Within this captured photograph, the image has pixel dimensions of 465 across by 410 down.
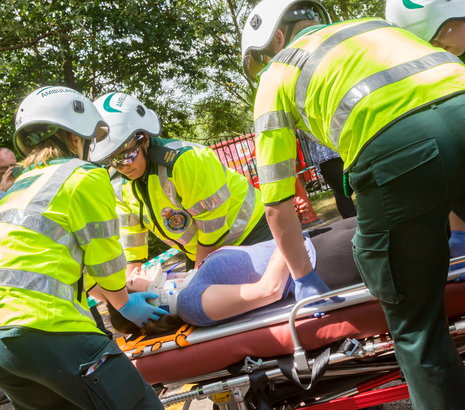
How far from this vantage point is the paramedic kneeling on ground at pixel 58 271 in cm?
170

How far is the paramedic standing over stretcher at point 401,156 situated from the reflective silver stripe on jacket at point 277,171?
0.62 ft

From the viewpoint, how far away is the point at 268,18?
195 centimetres

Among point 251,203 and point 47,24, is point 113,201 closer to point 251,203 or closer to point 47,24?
point 251,203

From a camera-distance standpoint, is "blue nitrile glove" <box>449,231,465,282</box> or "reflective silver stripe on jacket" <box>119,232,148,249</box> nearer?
"blue nitrile glove" <box>449,231,465,282</box>

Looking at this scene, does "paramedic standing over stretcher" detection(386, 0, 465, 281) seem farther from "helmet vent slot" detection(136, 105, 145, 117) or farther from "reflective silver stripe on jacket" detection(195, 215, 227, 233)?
"helmet vent slot" detection(136, 105, 145, 117)

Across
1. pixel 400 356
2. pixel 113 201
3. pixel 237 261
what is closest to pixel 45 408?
pixel 113 201

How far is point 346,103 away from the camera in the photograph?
1483 mm

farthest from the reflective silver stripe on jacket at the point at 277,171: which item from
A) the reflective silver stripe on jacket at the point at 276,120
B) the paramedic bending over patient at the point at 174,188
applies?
the paramedic bending over patient at the point at 174,188

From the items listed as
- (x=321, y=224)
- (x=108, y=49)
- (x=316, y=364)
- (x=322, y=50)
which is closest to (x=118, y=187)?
(x=316, y=364)

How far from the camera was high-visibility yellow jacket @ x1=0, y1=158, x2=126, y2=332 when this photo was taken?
174 cm

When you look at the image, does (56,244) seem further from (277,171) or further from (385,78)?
(385,78)

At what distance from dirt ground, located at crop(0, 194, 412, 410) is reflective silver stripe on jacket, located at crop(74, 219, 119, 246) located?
Result: 5.53ft

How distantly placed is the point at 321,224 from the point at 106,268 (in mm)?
5230

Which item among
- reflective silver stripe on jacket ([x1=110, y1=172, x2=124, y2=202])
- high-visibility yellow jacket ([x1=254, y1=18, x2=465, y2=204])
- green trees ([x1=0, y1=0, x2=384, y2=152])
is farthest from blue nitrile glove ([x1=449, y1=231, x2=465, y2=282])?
green trees ([x1=0, y1=0, x2=384, y2=152])
